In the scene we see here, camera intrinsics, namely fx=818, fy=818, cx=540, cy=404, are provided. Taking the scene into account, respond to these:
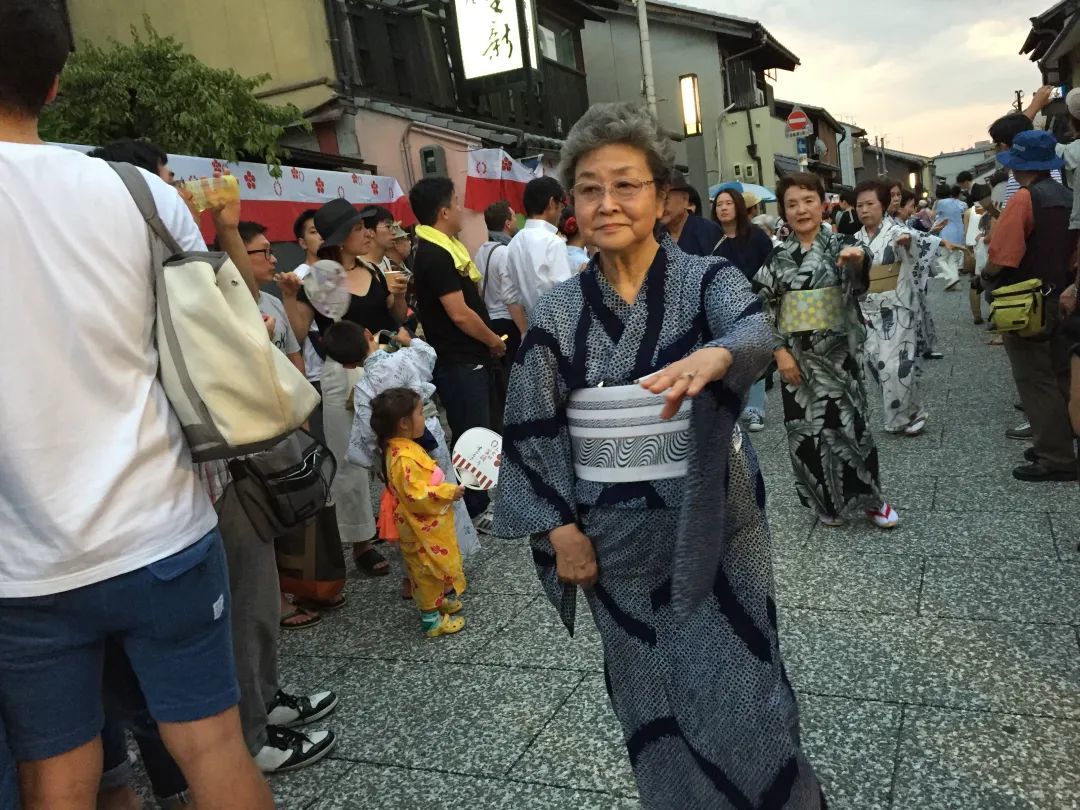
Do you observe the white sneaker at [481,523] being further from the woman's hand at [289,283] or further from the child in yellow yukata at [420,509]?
the woman's hand at [289,283]

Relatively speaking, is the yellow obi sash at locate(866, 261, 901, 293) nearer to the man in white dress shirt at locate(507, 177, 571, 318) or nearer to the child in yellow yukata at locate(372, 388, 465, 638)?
the man in white dress shirt at locate(507, 177, 571, 318)

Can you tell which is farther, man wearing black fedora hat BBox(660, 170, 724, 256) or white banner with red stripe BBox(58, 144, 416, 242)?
white banner with red stripe BBox(58, 144, 416, 242)

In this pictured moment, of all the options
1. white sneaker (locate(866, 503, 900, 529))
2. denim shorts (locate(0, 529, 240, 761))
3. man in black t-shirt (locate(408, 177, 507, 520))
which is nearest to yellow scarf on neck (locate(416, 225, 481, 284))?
man in black t-shirt (locate(408, 177, 507, 520))

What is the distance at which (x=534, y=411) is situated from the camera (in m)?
1.89

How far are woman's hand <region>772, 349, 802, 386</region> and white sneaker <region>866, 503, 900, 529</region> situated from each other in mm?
782

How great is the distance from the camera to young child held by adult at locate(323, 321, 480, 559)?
12.7 feet

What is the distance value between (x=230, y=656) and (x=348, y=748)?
1321 mm

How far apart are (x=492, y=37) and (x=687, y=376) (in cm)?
1150

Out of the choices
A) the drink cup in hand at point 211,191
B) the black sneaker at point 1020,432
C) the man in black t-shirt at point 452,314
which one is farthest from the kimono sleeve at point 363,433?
the black sneaker at point 1020,432

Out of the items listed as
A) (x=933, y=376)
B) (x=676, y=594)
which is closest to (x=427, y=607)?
(x=676, y=594)

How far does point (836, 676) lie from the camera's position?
9.49 ft

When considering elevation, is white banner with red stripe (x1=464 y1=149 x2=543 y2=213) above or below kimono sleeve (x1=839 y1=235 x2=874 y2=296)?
above

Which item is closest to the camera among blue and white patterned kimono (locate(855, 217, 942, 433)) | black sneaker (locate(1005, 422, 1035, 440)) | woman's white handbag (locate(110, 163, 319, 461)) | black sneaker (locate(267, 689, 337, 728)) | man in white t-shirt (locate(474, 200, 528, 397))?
woman's white handbag (locate(110, 163, 319, 461))

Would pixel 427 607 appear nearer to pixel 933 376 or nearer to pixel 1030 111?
pixel 1030 111
